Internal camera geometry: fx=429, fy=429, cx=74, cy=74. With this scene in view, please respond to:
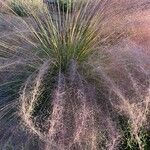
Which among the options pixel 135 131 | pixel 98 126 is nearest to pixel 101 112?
pixel 98 126

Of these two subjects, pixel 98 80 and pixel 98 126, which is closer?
pixel 98 126

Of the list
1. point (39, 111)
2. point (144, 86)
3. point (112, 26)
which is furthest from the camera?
point (112, 26)

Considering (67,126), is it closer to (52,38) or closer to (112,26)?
(52,38)

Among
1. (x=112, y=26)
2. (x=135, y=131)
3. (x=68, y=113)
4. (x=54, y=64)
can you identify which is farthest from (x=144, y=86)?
(x=112, y=26)

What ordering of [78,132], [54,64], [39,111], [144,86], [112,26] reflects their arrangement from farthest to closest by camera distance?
[112,26] → [54,64] → [39,111] → [144,86] → [78,132]

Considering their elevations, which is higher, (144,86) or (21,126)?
(144,86)

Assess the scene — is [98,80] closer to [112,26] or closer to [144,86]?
[144,86]
